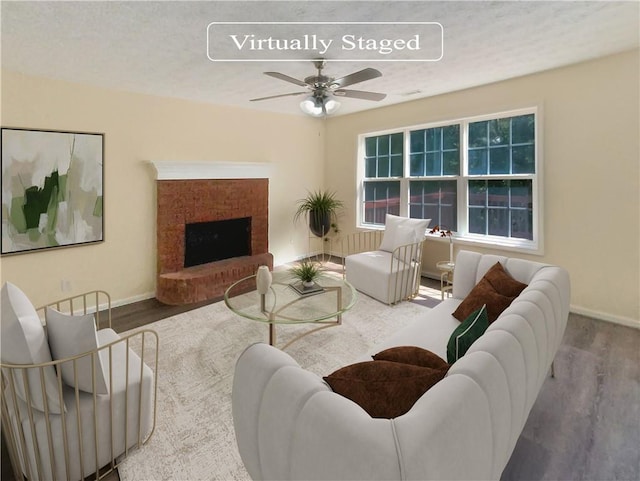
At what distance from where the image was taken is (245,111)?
4.96 m

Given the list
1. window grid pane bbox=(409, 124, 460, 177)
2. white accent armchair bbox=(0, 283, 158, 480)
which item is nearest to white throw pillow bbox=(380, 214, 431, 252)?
window grid pane bbox=(409, 124, 460, 177)

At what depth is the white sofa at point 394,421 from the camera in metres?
0.76

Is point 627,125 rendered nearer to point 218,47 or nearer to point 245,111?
point 218,47

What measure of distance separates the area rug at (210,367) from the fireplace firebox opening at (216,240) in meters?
1.04

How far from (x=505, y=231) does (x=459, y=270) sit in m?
1.79

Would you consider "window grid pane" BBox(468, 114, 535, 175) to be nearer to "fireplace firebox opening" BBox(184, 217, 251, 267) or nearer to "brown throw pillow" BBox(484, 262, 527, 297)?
"brown throw pillow" BBox(484, 262, 527, 297)

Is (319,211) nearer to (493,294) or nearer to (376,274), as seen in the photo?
(376,274)

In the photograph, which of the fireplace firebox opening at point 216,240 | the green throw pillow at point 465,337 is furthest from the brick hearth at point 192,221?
the green throw pillow at point 465,337

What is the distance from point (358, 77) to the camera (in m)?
2.47

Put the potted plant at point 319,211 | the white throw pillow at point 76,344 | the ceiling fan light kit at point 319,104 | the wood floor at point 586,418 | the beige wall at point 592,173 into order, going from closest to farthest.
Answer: the white throw pillow at point 76,344
the wood floor at point 586,418
the ceiling fan light kit at point 319,104
the beige wall at point 592,173
the potted plant at point 319,211

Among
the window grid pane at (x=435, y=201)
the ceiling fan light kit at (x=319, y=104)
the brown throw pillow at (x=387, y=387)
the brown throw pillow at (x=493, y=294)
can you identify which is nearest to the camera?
the brown throw pillow at (x=387, y=387)

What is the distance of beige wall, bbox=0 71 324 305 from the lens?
3307 millimetres

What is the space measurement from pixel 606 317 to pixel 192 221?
15.6 feet

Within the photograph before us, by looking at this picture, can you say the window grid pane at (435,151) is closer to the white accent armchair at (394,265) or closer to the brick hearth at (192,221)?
the white accent armchair at (394,265)
